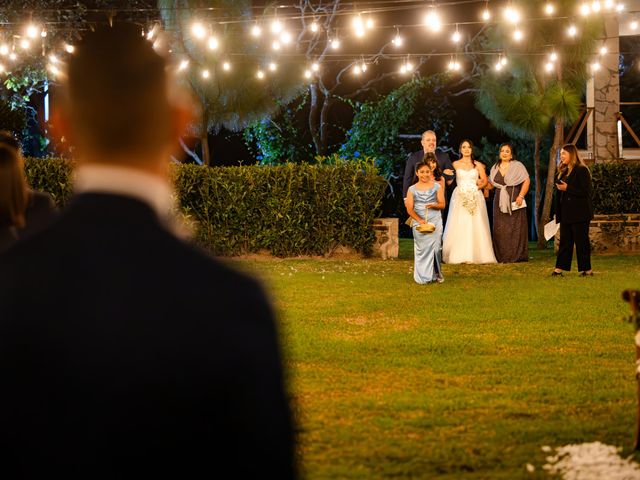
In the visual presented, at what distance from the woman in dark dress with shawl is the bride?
321 mm

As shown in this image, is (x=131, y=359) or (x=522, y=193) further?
(x=522, y=193)

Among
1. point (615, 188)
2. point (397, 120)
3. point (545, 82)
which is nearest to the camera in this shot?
point (615, 188)

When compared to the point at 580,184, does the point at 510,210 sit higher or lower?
lower

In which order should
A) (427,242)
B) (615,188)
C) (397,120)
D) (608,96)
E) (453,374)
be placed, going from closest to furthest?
(453,374) → (427,242) → (615,188) → (608,96) → (397,120)

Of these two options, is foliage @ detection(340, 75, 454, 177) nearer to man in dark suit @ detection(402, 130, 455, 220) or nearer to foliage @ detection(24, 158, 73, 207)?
man in dark suit @ detection(402, 130, 455, 220)

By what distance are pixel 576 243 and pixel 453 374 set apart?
7.97 metres

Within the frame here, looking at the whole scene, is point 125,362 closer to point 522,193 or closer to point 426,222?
point 426,222

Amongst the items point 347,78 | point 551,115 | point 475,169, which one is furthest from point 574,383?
point 347,78

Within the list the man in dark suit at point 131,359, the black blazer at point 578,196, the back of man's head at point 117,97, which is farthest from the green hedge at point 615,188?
the man in dark suit at point 131,359

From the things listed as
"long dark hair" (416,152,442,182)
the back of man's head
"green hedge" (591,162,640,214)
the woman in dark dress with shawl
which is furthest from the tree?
the back of man's head

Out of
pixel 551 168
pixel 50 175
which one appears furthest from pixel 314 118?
pixel 50 175

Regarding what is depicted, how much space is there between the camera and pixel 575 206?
15.2 metres

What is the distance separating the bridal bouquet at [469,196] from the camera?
18.6m

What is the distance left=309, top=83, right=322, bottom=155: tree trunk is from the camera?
104 feet
